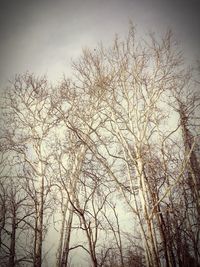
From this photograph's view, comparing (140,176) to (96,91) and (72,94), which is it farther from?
(72,94)

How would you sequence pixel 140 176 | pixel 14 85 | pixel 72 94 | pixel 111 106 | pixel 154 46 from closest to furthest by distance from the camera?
pixel 140 176, pixel 111 106, pixel 154 46, pixel 72 94, pixel 14 85

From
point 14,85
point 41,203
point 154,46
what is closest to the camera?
point 154,46

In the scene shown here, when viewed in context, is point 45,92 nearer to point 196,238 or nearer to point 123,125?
point 123,125

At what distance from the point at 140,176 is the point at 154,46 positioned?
10.8ft

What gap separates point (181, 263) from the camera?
28.1 feet

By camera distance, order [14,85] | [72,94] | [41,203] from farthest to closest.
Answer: [14,85] < [41,203] < [72,94]

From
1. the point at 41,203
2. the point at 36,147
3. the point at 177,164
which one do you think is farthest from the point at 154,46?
the point at 41,203

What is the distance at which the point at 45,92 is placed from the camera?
9234mm

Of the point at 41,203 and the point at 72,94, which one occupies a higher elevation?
the point at 72,94

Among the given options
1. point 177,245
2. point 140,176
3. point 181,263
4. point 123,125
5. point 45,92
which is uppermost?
point 45,92

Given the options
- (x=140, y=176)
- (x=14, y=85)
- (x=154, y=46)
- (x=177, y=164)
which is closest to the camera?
(x=140, y=176)

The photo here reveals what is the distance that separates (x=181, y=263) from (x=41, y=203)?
5.11 meters

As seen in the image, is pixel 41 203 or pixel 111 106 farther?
pixel 41 203

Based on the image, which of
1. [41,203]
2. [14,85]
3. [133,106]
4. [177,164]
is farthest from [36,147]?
[177,164]
